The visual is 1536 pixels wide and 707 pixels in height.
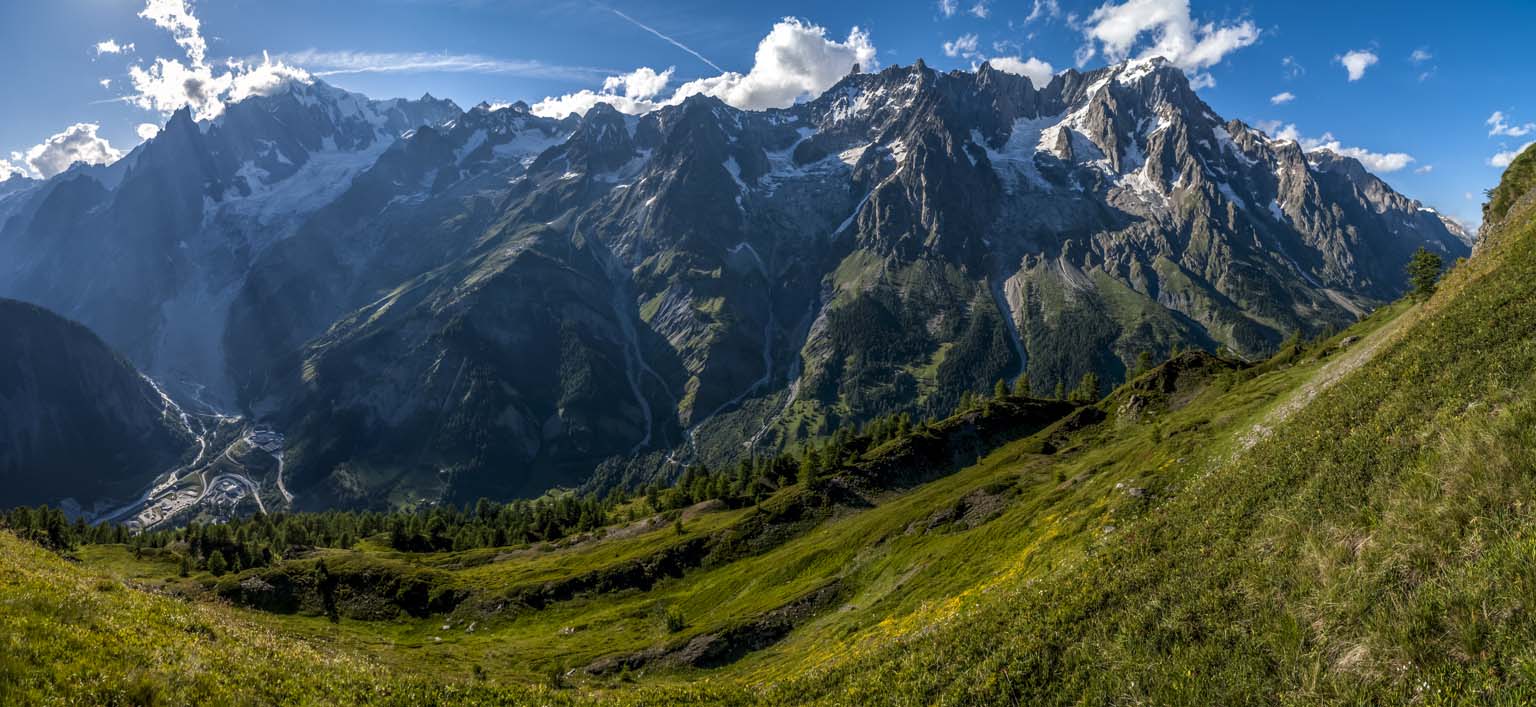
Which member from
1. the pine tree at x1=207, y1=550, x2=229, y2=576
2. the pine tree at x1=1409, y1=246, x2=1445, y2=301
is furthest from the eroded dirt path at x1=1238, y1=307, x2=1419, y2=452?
the pine tree at x1=207, y1=550, x2=229, y2=576

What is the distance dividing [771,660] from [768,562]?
3058cm

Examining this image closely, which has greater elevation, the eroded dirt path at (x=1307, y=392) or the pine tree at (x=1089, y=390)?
the eroded dirt path at (x=1307, y=392)

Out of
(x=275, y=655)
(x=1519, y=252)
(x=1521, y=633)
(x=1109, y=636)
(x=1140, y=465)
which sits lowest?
(x=1140, y=465)

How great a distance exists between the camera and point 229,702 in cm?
1656

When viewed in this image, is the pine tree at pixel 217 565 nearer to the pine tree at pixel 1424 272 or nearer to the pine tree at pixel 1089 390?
the pine tree at pixel 1089 390

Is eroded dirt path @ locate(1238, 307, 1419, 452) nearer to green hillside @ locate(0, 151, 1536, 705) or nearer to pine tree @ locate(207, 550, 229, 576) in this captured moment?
green hillside @ locate(0, 151, 1536, 705)

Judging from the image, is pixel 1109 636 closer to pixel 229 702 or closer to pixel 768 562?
pixel 229 702

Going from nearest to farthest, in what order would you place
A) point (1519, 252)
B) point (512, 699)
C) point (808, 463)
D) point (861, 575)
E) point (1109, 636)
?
point (1109, 636) → point (512, 699) → point (1519, 252) → point (861, 575) → point (808, 463)

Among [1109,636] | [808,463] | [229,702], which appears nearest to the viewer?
[229,702]

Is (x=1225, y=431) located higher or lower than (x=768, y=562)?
higher

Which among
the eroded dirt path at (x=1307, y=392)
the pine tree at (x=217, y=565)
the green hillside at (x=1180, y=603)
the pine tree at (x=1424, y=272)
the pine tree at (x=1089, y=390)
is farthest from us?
the pine tree at (x=1089, y=390)

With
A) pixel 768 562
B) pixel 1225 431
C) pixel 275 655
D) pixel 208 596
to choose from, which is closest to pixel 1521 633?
pixel 275 655

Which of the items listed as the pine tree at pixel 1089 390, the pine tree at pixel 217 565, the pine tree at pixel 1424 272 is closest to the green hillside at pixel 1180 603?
the pine tree at pixel 1424 272

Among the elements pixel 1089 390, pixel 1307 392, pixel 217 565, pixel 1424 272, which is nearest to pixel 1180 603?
pixel 1307 392
